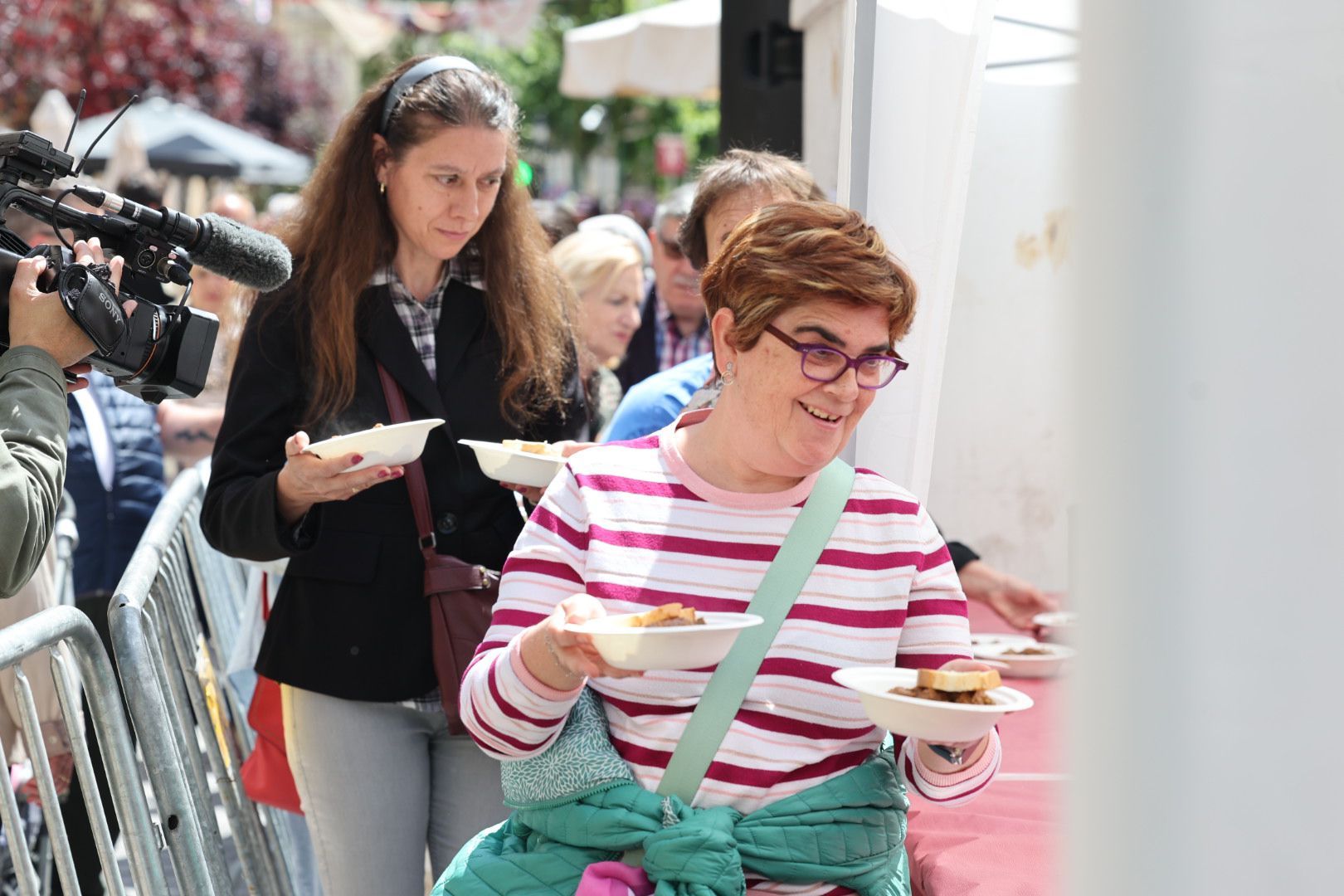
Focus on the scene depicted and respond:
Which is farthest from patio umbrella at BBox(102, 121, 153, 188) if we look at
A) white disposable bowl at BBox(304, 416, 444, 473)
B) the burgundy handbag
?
white disposable bowl at BBox(304, 416, 444, 473)

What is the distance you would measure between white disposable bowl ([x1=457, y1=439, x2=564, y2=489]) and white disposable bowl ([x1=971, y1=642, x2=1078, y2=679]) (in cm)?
118

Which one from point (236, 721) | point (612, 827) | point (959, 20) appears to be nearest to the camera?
point (612, 827)

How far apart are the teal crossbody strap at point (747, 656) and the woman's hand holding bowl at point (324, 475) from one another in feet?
2.60

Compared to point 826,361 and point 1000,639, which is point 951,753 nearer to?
point 826,361

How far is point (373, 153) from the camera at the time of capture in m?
3.04

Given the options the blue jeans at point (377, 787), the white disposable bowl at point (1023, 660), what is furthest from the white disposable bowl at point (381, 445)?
the white disposable bowl at point (1023, 660)

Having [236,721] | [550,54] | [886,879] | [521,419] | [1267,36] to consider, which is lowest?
[236,721]

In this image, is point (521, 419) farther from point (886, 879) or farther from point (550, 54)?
point (550, 54)

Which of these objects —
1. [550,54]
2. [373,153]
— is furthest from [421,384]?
[550,54]

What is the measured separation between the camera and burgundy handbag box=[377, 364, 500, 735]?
2797 mm

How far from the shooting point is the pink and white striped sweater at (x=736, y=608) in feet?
6.81

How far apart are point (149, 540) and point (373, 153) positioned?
936mm

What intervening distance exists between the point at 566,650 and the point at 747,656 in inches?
14.0

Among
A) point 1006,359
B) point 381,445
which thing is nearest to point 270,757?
point 381,445
